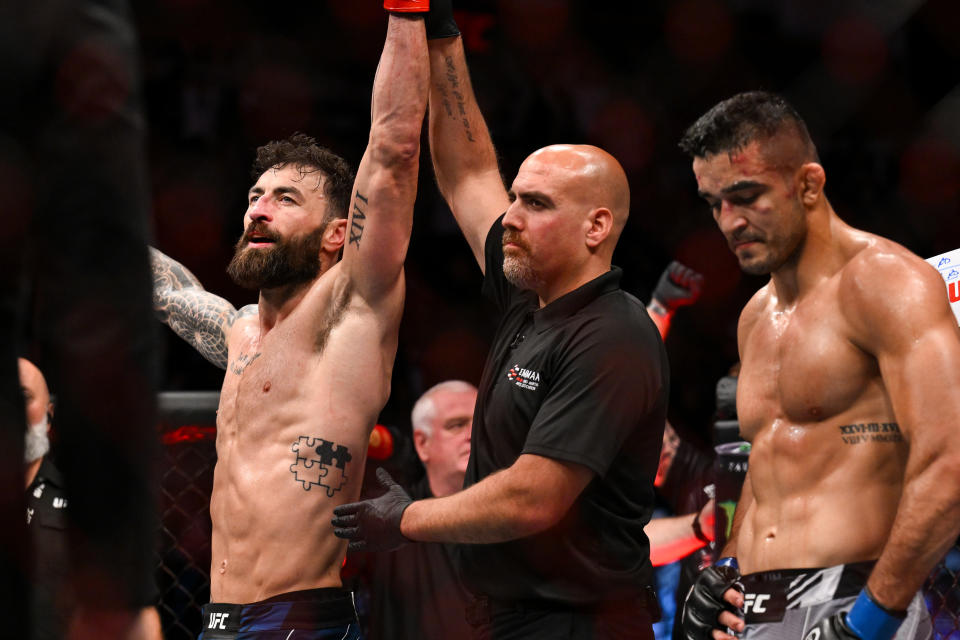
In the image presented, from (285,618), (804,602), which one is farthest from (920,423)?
(285,618)

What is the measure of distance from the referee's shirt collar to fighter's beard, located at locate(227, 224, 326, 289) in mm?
656

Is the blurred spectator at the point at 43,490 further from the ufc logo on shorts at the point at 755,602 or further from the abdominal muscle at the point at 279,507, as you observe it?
the ufc logo on shorts at the point at 755,602

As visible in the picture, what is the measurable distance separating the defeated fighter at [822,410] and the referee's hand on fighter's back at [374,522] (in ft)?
2.13

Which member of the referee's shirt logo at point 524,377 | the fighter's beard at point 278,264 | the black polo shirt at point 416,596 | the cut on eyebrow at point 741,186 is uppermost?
the cut on eyebrow at point 741,186

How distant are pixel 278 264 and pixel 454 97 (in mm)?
539

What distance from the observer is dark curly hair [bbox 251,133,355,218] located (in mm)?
2424

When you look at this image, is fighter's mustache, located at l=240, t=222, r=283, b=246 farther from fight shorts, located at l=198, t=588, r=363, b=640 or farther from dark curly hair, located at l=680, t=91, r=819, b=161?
dark curly hair, located at l=680, t=91, r=819, b=161

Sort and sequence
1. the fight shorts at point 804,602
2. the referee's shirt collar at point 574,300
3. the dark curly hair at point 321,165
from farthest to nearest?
the dark curly hair at point 321,165 < the referee's shirt collar at point 574,300 < the fight shorts at point 804,602

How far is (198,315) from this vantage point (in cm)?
255

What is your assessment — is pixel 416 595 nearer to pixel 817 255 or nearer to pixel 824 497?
pixel 824 497

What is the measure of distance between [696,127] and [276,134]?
9.28ft

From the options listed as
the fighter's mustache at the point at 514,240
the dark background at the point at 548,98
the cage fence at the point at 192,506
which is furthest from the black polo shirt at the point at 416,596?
the dark background at the point at 548,98

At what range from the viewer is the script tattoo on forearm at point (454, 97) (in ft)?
7.33

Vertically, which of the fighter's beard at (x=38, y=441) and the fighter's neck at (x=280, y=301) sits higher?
the fighter's neck at (x=280, y=301)
